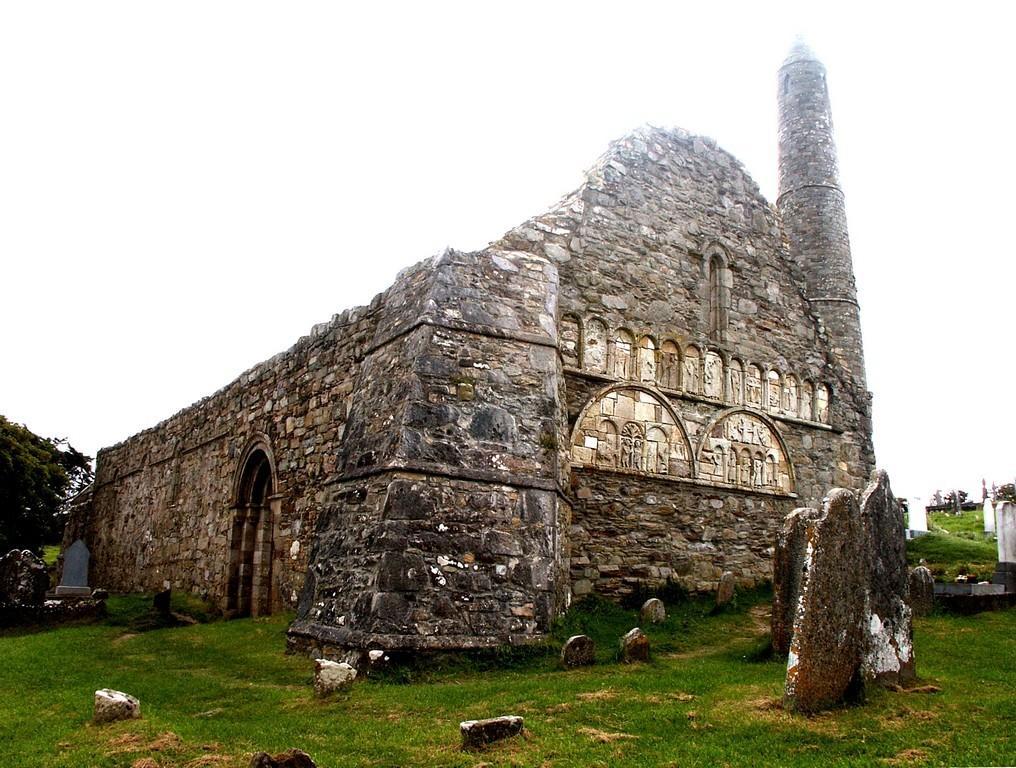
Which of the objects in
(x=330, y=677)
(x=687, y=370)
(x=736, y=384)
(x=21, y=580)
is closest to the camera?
(x=330, y=677)

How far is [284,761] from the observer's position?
5410 mm

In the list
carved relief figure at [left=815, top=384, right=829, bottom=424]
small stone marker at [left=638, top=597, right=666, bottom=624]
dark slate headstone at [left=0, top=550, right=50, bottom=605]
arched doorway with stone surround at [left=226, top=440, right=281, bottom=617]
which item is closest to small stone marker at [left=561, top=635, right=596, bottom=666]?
small stone marker at [left=638, top=597, right=666, bottom=624]

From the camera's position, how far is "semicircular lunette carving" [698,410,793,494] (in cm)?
1402

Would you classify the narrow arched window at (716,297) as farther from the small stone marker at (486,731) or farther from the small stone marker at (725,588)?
the small stone marker at (486,731)

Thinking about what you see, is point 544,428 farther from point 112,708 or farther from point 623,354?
point 112,708

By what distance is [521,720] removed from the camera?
6.31m

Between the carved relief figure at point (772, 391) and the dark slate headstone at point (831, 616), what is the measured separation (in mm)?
8269

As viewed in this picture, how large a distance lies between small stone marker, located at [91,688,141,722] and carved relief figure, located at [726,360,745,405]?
Result: 10.2 m

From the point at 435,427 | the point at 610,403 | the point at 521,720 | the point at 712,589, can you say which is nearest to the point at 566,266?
the point at 610,403

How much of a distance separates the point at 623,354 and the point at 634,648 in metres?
5.33

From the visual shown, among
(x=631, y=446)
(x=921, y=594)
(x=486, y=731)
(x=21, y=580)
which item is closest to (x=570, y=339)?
(x=631, y=446)

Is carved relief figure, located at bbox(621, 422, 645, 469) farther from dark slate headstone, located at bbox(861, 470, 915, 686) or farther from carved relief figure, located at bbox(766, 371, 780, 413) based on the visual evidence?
dark slate headstone, located at bbox(861, 470, 915, 686)

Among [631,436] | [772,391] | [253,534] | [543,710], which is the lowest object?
[543,710]

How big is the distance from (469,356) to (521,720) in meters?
5.47
